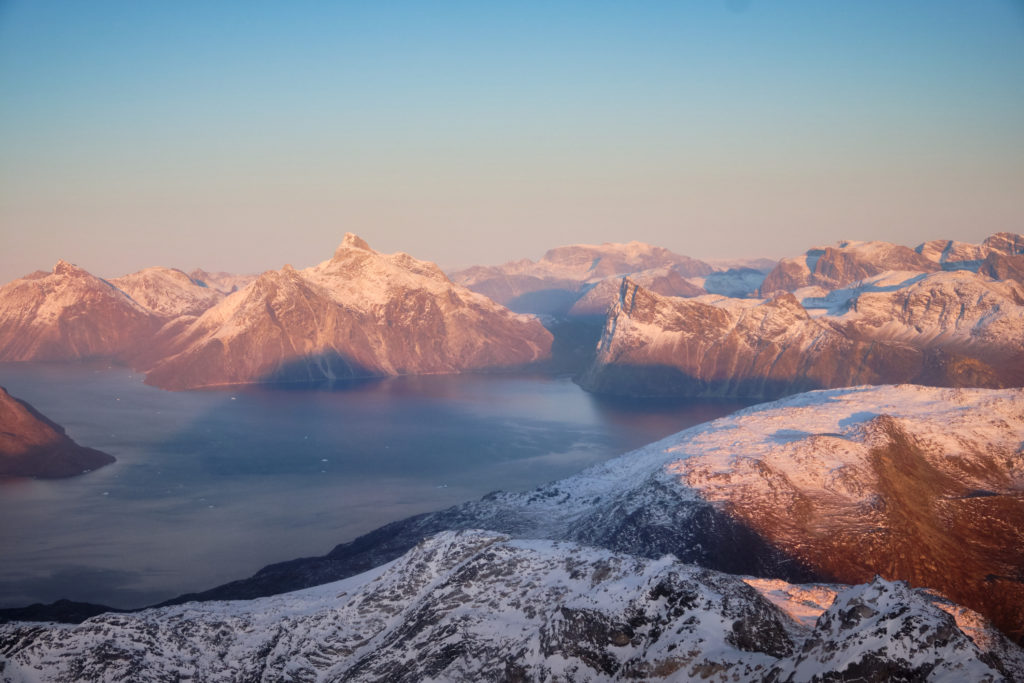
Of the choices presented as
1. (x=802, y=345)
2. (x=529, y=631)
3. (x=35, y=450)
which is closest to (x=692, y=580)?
(x=529, y=631)

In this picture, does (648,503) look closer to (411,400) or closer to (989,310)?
(411,400)

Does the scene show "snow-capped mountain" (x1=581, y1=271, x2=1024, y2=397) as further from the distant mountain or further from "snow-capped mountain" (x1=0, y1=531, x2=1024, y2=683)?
"snow-capped mountain" (x1=0, y1=531, x2=1024, y2=683)

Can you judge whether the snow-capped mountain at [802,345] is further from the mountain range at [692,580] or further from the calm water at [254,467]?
the mountain range at [692,580]

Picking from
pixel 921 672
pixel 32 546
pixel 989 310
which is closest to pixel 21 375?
pixel 32 546

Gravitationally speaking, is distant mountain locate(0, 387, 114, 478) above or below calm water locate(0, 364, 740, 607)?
above

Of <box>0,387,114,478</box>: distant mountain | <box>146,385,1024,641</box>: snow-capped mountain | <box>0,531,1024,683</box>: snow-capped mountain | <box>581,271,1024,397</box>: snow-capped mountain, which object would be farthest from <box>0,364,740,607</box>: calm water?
<box>0,531,1024,683</box>: snow-capped mountain

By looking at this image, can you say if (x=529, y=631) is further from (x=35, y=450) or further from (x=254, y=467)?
(x=35, y=450)
